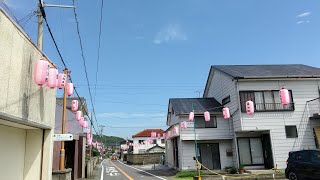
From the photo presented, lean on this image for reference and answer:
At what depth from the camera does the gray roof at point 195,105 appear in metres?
28.3

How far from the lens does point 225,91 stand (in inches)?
1110

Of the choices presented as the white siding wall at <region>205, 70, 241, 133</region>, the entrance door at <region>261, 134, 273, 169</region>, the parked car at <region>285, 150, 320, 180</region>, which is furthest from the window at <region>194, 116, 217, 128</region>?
the parked car at <region>285, 150, 320, 180</region>

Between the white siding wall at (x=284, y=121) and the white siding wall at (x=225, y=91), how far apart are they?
0.85 metres

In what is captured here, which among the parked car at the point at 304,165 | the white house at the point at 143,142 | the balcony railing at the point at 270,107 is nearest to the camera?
the parked car at the point at 304,165

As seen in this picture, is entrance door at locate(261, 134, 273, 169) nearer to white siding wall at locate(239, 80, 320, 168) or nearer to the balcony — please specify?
white siding wall at locate(239, 80, 320, 168)

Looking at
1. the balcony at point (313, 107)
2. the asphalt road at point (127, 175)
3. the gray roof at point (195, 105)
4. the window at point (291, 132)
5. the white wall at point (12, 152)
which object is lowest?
the asphalt road at point (127, 175)

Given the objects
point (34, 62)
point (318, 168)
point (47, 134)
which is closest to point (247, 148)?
point (318, 168)

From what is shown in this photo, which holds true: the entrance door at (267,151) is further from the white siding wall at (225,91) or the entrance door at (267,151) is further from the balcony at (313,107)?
the balcony at (313,107)

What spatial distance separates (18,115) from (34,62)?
1.73 metres

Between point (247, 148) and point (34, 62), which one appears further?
point (247, 148)

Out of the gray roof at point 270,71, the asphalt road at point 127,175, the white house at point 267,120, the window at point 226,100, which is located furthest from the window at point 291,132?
the asphalt road at point 127,175

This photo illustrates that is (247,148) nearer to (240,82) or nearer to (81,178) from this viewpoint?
(240,82)

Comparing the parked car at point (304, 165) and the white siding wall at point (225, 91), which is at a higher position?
the white siding wall at point (225, 91)

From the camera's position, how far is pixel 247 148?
26.6m
